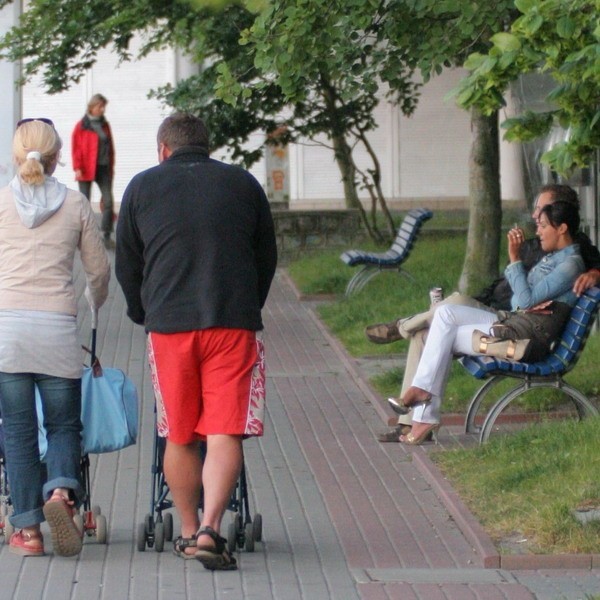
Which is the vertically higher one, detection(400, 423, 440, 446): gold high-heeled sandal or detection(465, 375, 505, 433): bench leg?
detection(465, 375, 505, 433): bench leg

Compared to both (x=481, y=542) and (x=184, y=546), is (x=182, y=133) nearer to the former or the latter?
(x=184, y=546)

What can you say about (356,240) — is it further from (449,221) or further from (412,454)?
(412,454)

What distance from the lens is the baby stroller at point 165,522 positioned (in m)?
5.83

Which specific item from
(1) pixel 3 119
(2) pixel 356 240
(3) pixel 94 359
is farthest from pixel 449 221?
(3) pixel 94 359

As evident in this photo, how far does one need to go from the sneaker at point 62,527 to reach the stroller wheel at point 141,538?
279 mm

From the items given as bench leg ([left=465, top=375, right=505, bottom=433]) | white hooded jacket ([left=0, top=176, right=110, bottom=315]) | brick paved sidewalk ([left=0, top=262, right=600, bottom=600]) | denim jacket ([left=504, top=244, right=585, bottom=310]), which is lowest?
brick paved sidewalk ([left=0, top=262, right=600, bottom=600])

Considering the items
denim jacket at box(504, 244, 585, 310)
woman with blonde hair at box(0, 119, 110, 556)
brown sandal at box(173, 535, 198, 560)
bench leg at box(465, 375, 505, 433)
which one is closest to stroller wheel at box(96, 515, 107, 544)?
woman with blonde hair at box(0, 119, 110, 556)

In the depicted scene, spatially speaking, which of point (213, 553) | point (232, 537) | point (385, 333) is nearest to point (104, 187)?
point (385, 333)

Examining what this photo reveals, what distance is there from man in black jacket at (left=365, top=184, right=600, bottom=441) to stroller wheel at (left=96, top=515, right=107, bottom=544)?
7.72 ft

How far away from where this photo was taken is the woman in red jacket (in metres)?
19.2

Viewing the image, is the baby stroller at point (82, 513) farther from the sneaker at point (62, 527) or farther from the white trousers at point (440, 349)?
the white trousers at point (440, 349)

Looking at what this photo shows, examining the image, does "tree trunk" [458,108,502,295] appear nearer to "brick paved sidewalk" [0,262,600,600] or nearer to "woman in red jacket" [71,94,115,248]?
"brick paved sidewalk" [0,262,600,600]

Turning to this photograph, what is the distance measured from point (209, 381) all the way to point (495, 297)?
3405mm

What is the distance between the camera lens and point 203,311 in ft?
17.9
